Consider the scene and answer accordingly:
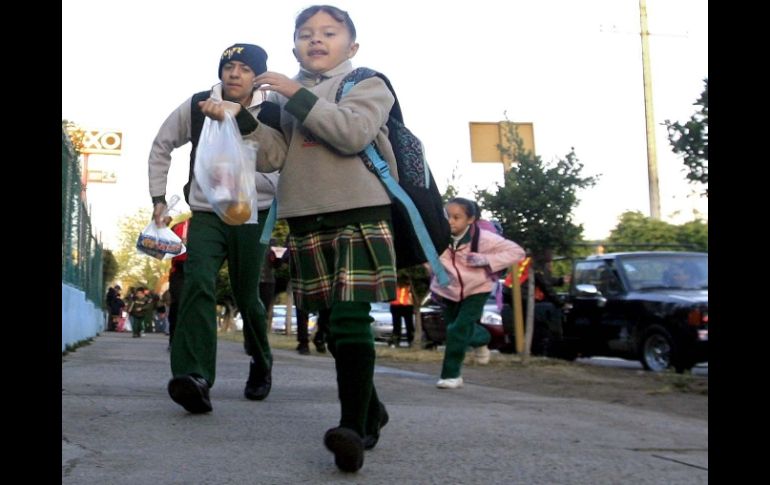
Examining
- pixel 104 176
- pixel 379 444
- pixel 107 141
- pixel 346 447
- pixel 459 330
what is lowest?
pixel 379 444

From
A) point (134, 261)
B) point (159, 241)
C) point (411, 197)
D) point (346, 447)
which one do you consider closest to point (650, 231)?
point (159, 241)

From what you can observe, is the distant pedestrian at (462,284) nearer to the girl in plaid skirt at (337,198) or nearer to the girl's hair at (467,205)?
the girl's hair at (467,205)

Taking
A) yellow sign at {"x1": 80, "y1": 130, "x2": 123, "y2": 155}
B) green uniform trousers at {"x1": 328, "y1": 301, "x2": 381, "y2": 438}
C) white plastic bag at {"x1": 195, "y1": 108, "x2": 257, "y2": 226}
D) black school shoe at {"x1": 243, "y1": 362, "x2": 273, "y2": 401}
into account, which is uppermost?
yellow sign at {"x1": 80, "y1": 130, "x2": 123, "y2": 155}

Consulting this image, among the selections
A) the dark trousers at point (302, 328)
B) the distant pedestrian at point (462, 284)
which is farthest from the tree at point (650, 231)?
the distant pedestrian at point (462, 284)

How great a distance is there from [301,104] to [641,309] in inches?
360

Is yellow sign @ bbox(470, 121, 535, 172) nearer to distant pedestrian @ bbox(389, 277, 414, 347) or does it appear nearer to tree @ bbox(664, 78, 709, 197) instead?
tree @ bbox(664, 78, 709, 197)

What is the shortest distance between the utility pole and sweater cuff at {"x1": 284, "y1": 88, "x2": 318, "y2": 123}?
86.0 ft

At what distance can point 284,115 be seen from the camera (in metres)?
3.96

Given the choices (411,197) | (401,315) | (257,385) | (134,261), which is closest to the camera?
(411,197)

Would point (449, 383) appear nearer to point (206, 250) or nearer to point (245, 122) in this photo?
point (206, 250)

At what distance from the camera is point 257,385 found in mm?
5832

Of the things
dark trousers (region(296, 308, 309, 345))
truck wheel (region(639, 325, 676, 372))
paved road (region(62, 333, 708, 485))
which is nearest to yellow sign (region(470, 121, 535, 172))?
truck wheel (region(639, 325, 676, 372))

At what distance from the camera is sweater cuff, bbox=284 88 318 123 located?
361 cm
